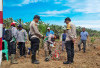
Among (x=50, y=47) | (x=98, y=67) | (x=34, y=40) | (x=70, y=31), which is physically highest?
(x=70, y=31)

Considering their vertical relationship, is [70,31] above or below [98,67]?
above

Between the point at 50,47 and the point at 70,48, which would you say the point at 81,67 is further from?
the point at 50,47

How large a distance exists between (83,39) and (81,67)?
4.26m

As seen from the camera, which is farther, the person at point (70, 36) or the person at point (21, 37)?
the person at point (21, 37)

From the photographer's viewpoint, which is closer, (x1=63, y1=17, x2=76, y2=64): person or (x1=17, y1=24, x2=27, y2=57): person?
(x1=63, y1=17, x2=76, y2=64): person

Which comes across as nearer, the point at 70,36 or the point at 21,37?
the point at 70,36

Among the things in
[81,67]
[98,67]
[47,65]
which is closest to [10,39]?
[47,65]

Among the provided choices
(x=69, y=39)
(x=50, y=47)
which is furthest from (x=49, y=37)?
(x=69, y=39)

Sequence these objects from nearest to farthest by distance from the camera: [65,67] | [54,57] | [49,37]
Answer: [65,67]
[54,57]
[49,37]

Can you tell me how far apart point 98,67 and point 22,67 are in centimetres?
308

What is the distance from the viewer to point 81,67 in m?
4.83

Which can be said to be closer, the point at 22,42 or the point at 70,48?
the point at 70,48

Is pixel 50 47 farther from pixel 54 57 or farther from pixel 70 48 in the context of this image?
pixel 70 48

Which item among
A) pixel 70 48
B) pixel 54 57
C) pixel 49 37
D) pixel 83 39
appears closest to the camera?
pixel 70 48
